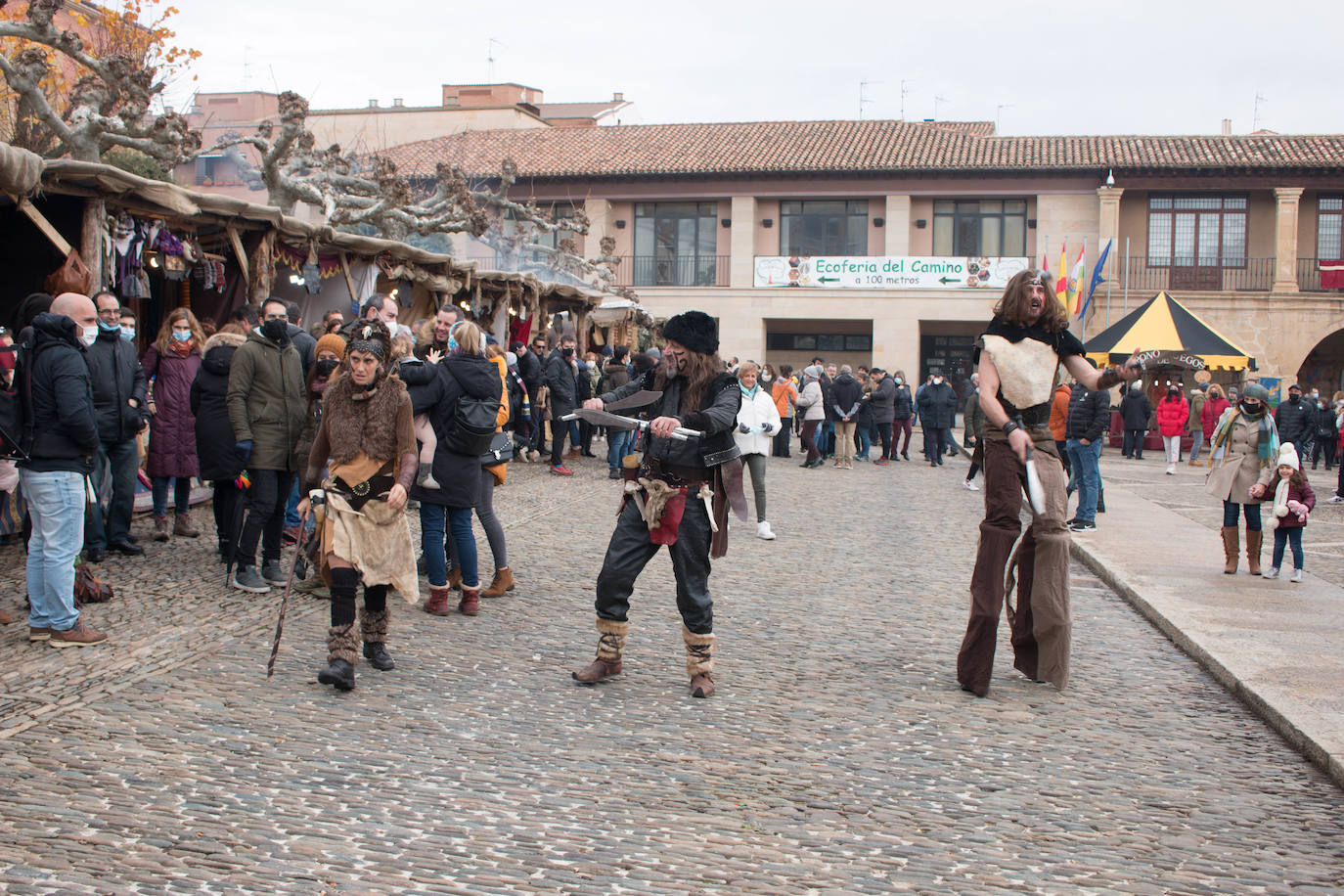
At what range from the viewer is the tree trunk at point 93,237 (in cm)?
927

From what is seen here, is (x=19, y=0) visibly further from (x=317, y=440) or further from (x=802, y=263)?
(x=317, y=440)

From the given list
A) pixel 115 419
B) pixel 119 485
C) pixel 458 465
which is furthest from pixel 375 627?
pixel 119 485

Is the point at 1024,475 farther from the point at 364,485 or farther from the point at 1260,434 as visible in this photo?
the point at 1260,434

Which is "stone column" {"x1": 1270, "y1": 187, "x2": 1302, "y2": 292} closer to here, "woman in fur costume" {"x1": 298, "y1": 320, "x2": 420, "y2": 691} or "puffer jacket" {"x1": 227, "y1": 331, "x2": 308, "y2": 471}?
"puffer jacket" {"x1": 227, "y1": 331, "x2": 308, "y2": 471}

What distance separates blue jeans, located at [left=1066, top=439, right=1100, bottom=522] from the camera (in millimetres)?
11852

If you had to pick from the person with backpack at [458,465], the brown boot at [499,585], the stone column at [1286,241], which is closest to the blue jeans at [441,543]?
the person with backpack at [458,465]

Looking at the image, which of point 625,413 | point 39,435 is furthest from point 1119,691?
point 39,435

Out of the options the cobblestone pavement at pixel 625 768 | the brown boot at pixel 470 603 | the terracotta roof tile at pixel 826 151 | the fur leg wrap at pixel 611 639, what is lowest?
the cobblestone pavement at pixel 625 768

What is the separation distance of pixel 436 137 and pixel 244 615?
140 feet

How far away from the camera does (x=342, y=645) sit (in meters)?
5.21

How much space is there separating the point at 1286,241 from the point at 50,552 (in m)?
36.9

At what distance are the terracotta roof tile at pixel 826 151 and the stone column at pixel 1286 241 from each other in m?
0.87

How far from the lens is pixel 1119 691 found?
5.76 meters

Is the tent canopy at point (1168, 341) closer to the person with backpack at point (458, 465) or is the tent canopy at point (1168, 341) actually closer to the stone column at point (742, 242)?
the stone column at point (742, 242)
